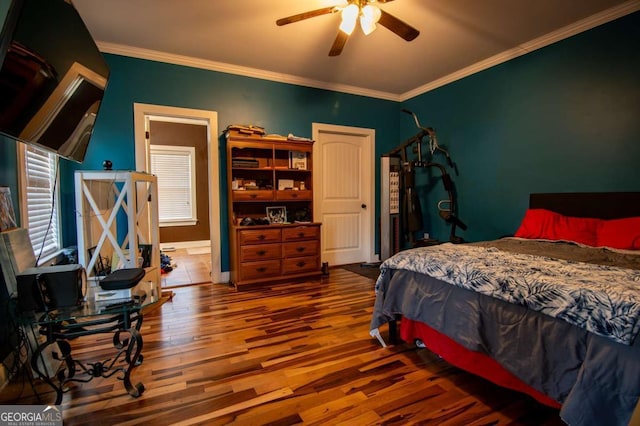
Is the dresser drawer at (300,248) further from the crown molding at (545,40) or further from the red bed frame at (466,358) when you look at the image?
the crown molding at (545,40)

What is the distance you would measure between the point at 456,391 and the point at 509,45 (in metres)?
3.48

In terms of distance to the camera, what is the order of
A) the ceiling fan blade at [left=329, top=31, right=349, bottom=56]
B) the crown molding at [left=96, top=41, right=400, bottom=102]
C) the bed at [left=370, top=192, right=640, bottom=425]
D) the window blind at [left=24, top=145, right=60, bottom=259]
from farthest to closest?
the crown molding at [left=96, top=41, right=400, bottom=102] → the ceiling fan blade at [left=329, top=31, right=349, bottom=56] → the window blind at [left=24, top=145, right=60, bottom=259] → the bed at [left=370, top=192, right=640, bottom=425]

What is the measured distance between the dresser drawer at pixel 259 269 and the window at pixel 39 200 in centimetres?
173

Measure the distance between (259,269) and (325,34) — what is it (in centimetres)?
262

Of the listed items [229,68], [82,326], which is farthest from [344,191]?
[82,326]

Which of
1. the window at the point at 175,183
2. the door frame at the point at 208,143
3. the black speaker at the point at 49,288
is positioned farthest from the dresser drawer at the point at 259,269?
the window at the point at 175,183

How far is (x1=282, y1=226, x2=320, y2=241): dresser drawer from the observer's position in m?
3.77

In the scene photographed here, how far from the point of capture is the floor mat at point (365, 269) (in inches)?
165

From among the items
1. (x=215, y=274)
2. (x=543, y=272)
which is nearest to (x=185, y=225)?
(x=215, y=274)

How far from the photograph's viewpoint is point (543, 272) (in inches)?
62.3

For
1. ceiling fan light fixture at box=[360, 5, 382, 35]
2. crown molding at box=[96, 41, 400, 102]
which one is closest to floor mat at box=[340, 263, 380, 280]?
crown molding at box=[96, 41, 400, 102]

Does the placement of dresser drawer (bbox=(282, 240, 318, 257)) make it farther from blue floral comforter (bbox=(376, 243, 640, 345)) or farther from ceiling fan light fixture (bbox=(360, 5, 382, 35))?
ceiling fan light fixture (bbox=(360, 5, 382, 35))

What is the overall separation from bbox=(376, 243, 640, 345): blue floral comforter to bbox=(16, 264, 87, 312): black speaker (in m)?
1.86

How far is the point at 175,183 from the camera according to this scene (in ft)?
21.2
